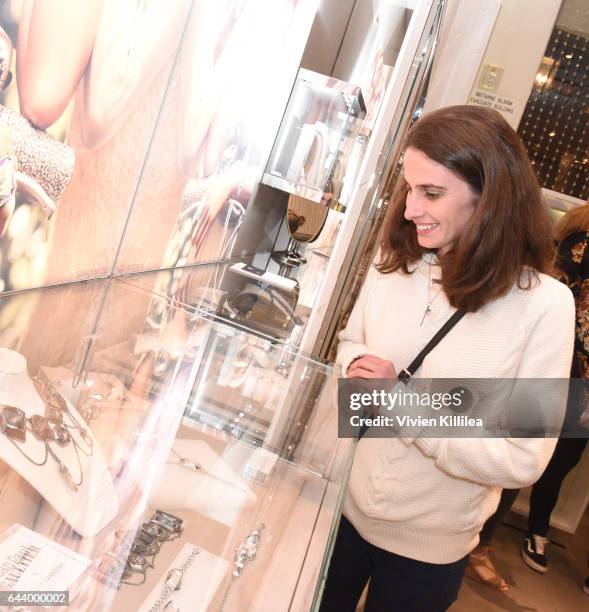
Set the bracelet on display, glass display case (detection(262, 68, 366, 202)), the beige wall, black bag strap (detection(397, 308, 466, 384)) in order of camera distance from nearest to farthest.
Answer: the bracelet on display → black bag strap (detection(397, 308, 466, 384)) → glass display case (detection(262, 68, 366, 202)) → the beige wall

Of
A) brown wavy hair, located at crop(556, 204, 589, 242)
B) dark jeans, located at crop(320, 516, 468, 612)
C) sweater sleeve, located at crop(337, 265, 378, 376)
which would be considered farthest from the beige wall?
dark jeans, located at crop(320, 516, 468, 612)

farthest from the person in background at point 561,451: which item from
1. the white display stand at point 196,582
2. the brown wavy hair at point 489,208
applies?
the white display stand at point 196,582

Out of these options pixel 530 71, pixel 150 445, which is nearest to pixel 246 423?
pixel 150 445

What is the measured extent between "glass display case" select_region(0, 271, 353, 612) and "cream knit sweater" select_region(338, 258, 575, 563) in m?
0.23

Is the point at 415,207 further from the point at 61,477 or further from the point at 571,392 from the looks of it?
the point at 61,477

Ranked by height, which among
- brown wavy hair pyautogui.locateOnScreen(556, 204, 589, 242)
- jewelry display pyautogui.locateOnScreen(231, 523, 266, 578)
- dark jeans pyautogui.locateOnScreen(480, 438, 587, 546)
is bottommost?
dark jeans pyautogui.locateOnScreen(480, 438, 587, 546)

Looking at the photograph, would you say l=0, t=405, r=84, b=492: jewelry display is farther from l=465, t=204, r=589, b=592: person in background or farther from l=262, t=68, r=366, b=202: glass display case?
l=465, t=204, r=589, b=592: person in background

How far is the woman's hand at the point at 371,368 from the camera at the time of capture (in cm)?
135

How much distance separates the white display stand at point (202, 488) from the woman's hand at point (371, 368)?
44cm

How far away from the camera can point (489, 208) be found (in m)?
1.32

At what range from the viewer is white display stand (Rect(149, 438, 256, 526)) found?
80 cm

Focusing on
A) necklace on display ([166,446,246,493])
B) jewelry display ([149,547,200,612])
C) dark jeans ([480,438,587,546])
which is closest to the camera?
jewelry display ([149,547,200,612])

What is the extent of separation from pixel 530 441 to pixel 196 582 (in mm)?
842

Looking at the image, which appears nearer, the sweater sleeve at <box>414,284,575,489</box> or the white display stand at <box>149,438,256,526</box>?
the white display stand at <box>149,438,256,526</box>
